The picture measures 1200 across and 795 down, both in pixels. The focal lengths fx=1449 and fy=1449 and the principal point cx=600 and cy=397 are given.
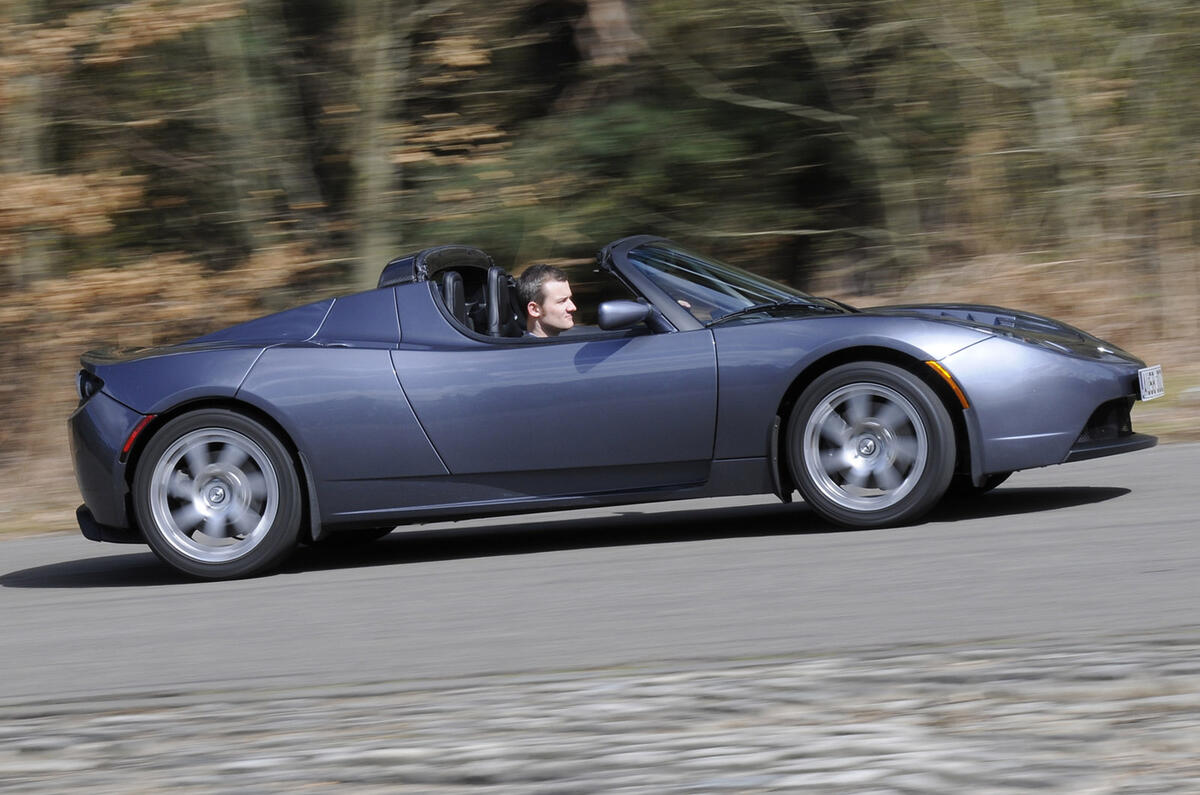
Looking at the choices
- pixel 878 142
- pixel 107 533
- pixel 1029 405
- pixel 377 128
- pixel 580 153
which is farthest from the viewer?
pixel 580 153

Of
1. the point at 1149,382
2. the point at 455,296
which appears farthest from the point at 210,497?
the point at 1149,382

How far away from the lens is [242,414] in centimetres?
603

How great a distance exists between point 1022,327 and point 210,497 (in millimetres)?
3433

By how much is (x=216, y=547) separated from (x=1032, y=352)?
134 inches

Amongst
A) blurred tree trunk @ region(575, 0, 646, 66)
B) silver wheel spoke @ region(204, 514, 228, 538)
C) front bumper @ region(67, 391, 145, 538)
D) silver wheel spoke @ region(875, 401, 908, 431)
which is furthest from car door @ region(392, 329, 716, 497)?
blurred tree trunk @ region(575, 0, 646, 66)

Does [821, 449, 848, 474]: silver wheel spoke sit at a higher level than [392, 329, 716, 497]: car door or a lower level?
lower

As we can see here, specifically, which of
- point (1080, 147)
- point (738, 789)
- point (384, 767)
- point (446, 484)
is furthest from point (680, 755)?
point (1080, 147)

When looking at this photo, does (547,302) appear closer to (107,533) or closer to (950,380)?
(950,380)

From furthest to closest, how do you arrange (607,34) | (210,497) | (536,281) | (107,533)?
(607,34) < (536,281) < (107,533) < (210,497)

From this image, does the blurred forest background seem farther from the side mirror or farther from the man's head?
the side mirror

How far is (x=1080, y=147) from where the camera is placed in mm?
12617

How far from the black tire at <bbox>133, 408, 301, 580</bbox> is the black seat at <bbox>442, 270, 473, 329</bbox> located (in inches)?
36.2

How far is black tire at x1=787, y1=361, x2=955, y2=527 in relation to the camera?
5.58 metres

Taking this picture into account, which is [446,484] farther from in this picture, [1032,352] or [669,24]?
[669,24]
